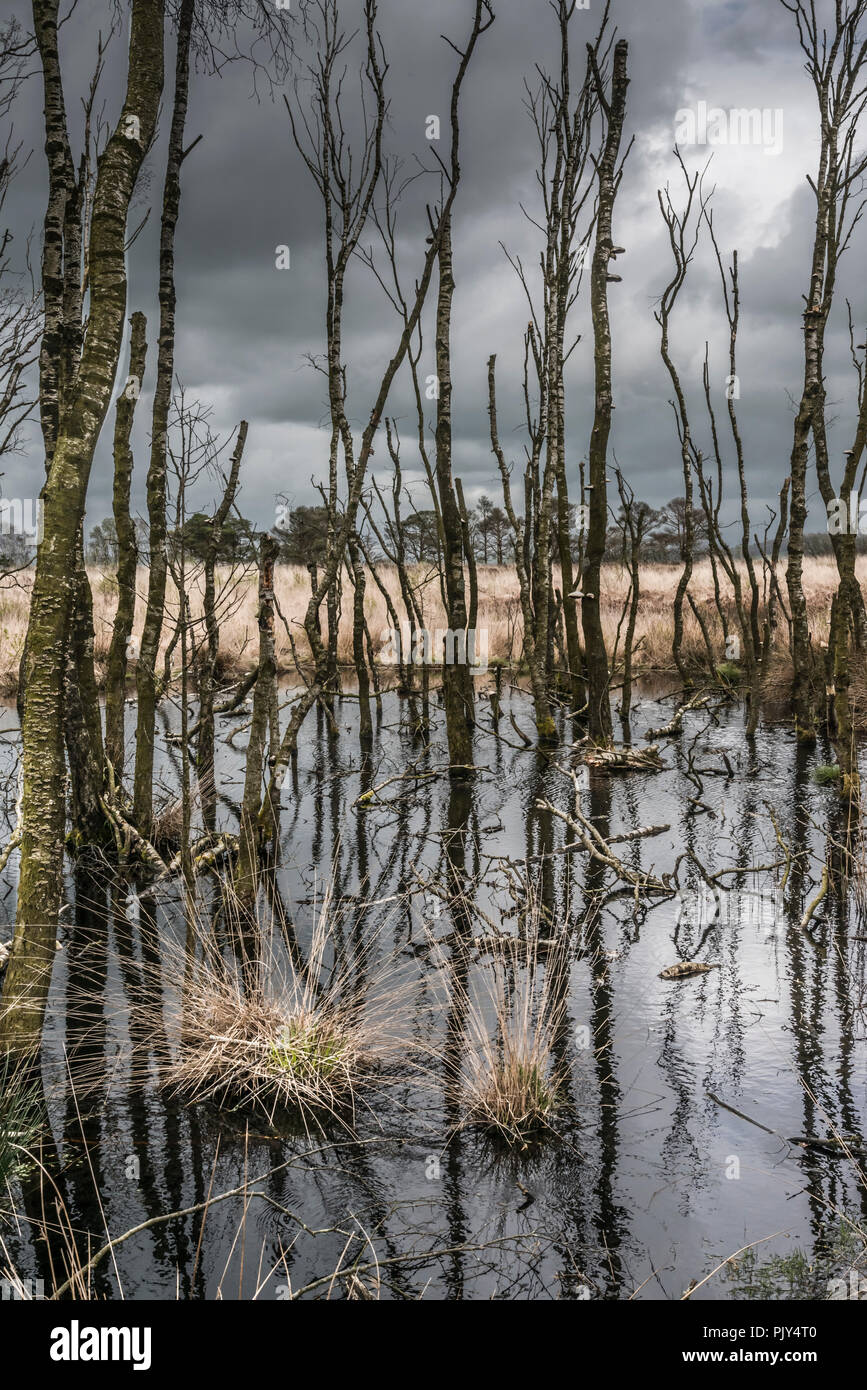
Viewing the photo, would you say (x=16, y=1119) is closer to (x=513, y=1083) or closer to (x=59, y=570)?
(x=513, y=1083)

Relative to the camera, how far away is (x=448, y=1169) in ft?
11.5

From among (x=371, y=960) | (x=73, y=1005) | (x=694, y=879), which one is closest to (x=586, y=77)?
(x=694, y=879)

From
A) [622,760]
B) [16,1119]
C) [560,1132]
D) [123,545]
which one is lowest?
[560,1132]

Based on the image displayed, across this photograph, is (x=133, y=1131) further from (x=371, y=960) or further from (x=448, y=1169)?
(x=371, y=960)

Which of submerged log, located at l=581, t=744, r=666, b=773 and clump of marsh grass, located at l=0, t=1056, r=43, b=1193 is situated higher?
submerged log, located at l=581, t=744, r=666, b=773

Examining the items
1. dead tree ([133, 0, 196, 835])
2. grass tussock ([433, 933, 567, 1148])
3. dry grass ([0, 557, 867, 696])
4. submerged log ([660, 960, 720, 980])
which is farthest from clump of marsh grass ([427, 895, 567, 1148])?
dry grass ([0, 557, 867, 696])

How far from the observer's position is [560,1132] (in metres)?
3.71

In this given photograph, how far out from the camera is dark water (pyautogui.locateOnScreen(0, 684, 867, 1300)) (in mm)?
2998

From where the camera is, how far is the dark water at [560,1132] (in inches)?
118

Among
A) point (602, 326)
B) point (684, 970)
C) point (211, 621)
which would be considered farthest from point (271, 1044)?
point (602, 326)

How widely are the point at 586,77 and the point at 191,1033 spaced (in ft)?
37.6

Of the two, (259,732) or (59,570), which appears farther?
(259,732)

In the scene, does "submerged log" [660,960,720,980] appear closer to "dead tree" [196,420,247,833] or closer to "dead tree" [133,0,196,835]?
"dead tree" [196,420,247,833]

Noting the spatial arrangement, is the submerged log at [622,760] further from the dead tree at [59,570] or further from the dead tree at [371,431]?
the dead tree at [59,570]
